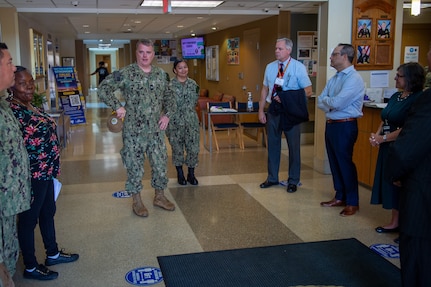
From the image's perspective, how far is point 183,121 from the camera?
5.57 metres

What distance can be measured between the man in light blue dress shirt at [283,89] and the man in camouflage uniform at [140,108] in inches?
53.5

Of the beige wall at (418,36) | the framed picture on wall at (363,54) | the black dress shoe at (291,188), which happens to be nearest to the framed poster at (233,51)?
the beige wall at (418,36)

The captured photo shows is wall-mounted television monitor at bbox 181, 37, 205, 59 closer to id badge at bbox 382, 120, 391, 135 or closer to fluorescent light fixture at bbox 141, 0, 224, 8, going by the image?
fluorescent light fixture at bbox 141, 0, 224, 8

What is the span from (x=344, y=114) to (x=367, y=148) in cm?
127

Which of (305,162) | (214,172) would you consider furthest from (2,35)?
(305,162)

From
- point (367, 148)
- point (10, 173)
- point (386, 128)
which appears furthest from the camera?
point (367, 148)

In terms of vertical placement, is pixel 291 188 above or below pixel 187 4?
below

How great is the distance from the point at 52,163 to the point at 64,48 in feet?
49.1

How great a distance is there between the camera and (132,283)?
10.3ft

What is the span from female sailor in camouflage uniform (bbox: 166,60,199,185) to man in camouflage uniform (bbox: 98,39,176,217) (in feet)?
3.32

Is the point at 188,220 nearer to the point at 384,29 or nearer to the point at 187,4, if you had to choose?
the point at 384,29

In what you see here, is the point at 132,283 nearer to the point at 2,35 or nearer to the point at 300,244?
the point at 300,244

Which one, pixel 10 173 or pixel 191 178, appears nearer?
pixel 10 173

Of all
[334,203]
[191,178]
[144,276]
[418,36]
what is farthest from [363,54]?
[418,36]
